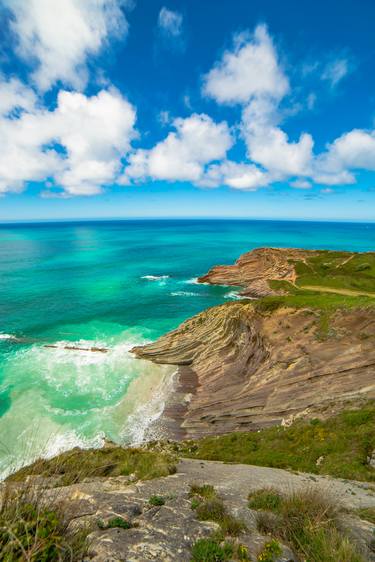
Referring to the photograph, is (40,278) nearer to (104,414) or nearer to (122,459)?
(104,414)

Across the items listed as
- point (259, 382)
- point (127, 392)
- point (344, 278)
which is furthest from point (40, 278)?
point (344, 278)

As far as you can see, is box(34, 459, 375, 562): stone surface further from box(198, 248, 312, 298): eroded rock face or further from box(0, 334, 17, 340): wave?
box(198, 248, 312, 298): eroded rock face

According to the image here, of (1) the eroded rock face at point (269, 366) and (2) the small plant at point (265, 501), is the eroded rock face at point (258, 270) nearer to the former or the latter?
(1) the eroded rock face at point (269, 366)

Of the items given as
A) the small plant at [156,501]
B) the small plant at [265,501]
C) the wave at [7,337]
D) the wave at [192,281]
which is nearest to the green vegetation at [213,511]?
the small plant at [156,501]

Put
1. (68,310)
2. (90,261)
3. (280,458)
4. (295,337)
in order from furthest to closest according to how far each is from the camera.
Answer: (90,261), (68,310), (295,337), (280,458)

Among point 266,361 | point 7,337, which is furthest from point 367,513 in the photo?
point 7,337
